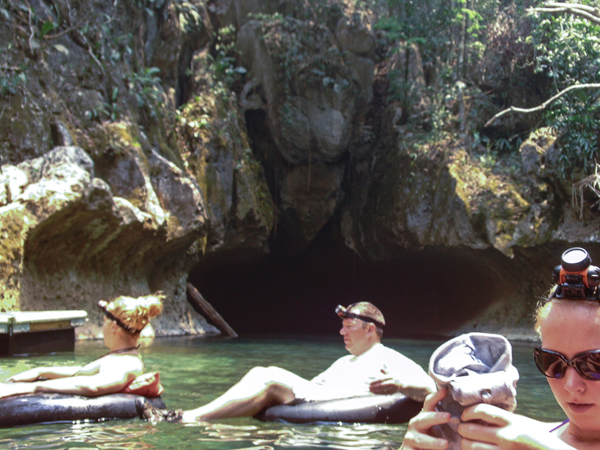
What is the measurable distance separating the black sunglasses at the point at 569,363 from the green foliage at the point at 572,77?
1428 centimetres

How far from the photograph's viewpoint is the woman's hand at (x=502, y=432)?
1.38 m

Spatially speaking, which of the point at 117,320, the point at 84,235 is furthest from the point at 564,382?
the point at 84,235

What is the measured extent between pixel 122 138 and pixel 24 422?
9360 millimetres

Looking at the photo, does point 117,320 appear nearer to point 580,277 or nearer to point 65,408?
point 65,408

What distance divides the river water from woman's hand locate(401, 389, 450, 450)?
2.31 meters

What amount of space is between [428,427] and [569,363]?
430 mm

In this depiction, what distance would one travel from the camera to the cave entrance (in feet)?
59.0

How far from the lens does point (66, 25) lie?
12.8 m

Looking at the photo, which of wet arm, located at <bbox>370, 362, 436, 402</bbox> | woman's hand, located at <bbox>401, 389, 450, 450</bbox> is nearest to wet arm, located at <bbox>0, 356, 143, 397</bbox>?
wet arm, located at <bbox>370, 362, 436, 402</bbox>

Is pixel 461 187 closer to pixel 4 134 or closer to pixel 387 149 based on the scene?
pixel 387 149

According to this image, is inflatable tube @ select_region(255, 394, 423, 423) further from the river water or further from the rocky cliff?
the rocky cliff

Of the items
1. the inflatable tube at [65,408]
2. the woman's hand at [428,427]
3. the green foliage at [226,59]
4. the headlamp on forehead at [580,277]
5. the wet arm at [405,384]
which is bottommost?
the inflatable tube at [65,408]

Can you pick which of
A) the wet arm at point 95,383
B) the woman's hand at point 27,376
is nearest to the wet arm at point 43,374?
the woman's hand at point 27,376

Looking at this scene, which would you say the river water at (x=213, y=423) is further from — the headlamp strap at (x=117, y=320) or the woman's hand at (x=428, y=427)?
the woman's hand at (x=428, y=427)
